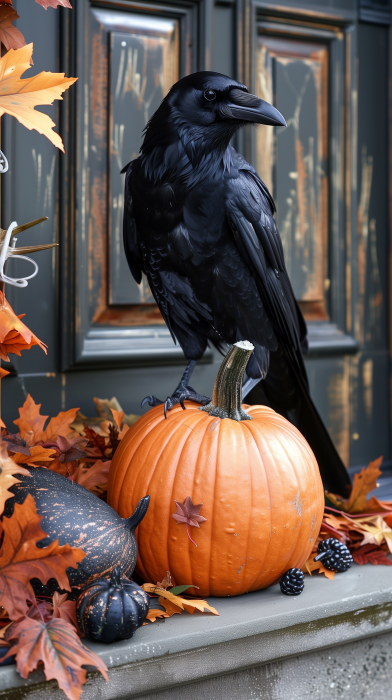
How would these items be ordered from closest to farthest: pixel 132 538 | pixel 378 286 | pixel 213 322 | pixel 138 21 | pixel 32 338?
1. pixel 32 338
2. pixel 132 538
3. pixel 213 322
4. pixel 138 21
5. pixel 378 286

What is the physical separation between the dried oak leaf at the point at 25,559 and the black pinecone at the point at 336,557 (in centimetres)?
68

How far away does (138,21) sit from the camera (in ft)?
6.62

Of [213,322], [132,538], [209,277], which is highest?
[209,277]

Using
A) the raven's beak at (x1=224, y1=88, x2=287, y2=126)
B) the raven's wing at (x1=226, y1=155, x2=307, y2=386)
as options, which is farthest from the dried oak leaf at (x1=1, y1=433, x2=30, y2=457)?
the raven's beak at (x1=224, y1=88, x2=287, y2=126)

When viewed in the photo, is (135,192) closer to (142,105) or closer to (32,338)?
(32,338)

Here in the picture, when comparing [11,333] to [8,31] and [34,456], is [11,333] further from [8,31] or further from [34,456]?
[8,31]

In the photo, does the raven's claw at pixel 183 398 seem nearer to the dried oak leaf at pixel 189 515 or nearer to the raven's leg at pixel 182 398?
the raven's leg at pixel 182 398

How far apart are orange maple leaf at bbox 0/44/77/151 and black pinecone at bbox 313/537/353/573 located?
108 cm

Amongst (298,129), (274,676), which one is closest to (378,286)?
(298,129)

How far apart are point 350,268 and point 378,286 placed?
0.18 meters

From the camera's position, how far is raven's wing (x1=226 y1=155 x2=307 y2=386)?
4.67 ft

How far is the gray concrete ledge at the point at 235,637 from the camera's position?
1030mm

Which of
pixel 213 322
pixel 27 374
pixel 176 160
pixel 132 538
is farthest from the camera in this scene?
pixel 27 374

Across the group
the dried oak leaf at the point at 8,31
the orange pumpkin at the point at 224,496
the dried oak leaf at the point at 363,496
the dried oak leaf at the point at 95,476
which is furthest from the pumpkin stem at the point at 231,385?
the dried oak leaf at the point at 8,31
